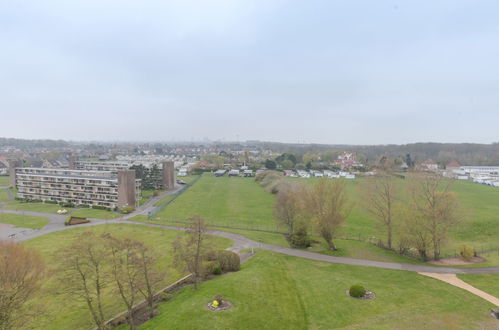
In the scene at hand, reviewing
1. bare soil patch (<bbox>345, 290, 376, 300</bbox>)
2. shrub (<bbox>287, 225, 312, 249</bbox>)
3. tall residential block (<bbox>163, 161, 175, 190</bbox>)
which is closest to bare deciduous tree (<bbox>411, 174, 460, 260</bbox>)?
shrub (<bbox>287, 225, 312, 249</bbox>)

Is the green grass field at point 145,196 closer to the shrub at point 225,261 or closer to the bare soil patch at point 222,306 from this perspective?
the shrub at point 225,261

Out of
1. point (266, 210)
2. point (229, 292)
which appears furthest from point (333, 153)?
point (229, 292)

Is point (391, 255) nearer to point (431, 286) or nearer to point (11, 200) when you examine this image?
point (431, 286)

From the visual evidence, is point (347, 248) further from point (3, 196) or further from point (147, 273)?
point (3, 196)

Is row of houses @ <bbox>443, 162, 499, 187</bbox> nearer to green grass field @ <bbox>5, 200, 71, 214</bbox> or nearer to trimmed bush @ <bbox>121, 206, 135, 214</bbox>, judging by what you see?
trimmed bush @ <bbox>121, 206, 135, 214</bbox>

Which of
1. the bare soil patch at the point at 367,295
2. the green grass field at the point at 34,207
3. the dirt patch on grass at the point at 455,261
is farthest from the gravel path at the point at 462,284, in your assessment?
the green grass field at the point at 34,207

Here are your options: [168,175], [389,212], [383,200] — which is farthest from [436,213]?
[168,175]
